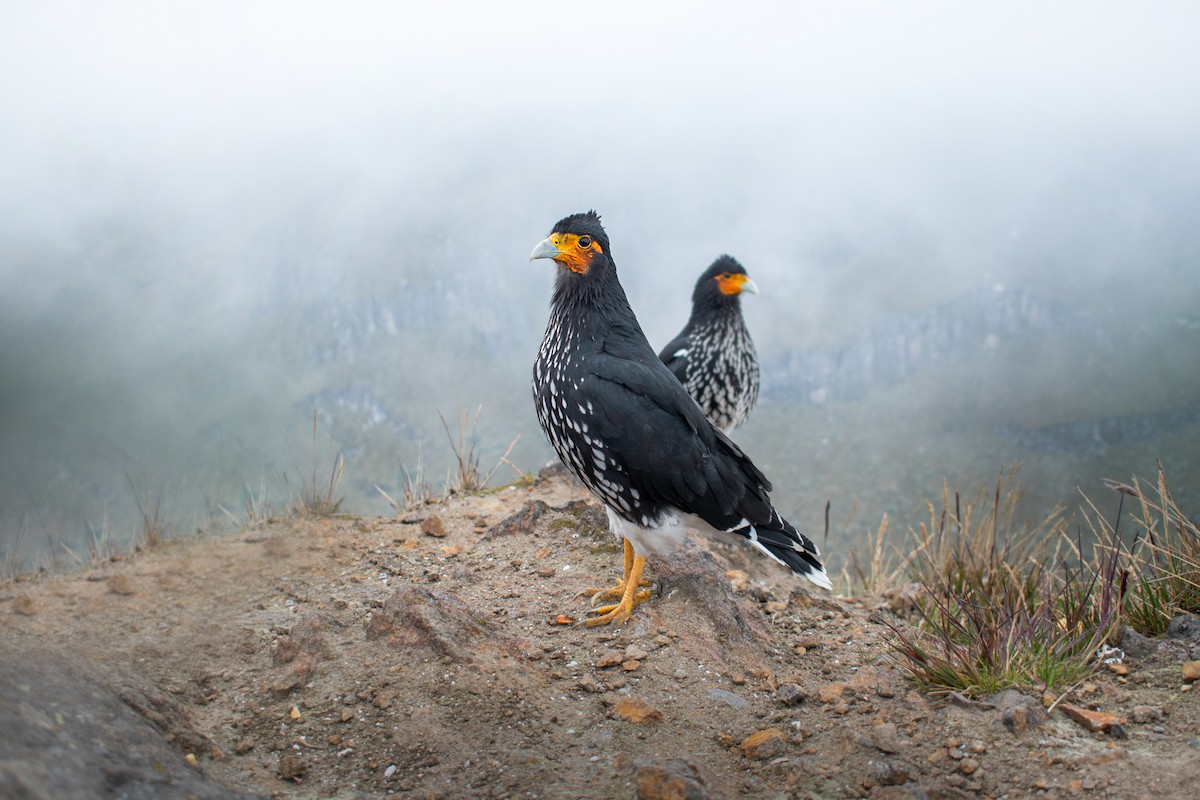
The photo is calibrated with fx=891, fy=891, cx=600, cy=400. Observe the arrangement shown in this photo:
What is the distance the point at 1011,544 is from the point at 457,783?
4.28 m

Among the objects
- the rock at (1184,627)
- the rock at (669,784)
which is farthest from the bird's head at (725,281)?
the rock at (669,784)

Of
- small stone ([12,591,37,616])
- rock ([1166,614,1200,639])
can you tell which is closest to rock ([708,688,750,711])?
rock ([1166,614,1200,639])

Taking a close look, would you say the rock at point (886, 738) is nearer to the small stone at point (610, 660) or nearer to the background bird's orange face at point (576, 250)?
the small stone at point (610, 660)

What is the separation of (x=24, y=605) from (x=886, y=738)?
451 centimetres

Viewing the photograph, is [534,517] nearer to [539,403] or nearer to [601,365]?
[539,403]

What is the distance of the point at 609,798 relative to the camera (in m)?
2.90

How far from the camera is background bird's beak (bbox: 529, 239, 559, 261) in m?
4.63

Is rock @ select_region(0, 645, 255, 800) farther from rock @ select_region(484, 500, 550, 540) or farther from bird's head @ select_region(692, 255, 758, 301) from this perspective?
bird's head @ select_region(692, 255, 758, 301)

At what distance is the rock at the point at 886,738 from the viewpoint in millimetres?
3254

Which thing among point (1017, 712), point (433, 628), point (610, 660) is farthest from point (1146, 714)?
point (433, 628)

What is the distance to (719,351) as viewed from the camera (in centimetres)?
721

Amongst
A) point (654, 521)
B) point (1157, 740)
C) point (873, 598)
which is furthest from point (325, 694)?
point (873, 598)

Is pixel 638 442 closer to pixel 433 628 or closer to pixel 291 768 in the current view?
pixel 433 628

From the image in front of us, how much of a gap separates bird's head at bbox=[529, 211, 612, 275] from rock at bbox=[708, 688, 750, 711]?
87.7 inches
